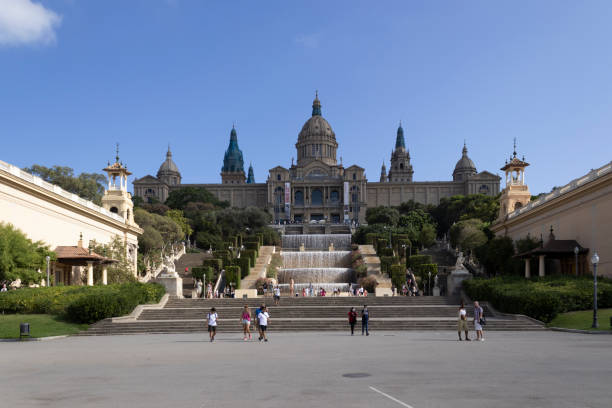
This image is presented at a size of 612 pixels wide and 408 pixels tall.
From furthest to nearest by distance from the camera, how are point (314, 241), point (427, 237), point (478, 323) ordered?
1. point (314, 241)
2. point (427, 237)
3. point (478, 323)

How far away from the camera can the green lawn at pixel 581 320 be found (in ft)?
89.2

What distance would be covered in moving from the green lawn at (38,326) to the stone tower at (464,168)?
536 ft

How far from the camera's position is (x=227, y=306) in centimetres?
3784

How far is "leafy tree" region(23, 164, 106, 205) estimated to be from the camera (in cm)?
7756

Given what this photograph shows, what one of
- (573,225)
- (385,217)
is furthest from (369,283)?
(385,217)

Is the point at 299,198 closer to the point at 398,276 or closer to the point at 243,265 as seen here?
the point at 243,265

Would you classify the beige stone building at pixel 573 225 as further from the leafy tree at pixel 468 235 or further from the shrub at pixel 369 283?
the shrub at pixel 369 283

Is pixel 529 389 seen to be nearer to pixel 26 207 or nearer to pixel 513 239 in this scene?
pixel 26 207

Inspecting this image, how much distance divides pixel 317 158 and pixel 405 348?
16637 centimetres

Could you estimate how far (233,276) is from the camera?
54.6 m

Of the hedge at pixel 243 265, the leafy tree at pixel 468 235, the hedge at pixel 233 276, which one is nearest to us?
the hedge at pixel 233 276

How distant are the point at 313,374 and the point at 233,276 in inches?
1627

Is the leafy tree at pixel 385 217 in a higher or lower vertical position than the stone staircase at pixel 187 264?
higher

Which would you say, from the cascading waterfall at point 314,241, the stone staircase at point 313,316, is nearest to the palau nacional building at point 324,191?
the cascading waterfall at point 314,241
